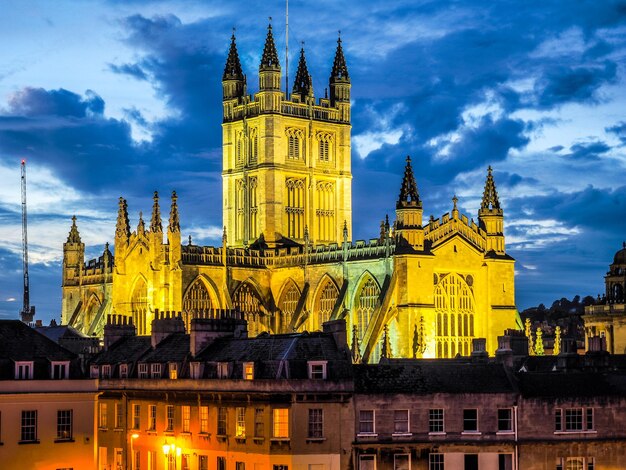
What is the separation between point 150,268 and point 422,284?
24.9 metres

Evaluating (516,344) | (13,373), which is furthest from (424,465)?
(516,344)

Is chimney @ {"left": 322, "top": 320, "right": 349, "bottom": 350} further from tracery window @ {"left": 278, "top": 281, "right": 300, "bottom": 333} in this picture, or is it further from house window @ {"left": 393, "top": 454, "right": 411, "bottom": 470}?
tracery window @ {"left": 278, "top": 281, "right": 300, "bottom": 333}

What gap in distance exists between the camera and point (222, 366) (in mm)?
73562

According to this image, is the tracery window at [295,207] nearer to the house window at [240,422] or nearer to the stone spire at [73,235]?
the stone spire at [73,235]

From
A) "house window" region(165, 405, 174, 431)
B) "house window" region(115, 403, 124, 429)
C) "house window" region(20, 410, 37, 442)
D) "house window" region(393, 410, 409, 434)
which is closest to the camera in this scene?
"house window" region(393, 410, 409, 434)

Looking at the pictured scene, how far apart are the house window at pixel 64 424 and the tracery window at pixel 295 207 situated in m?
75.4

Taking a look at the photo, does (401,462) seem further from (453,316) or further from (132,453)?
(453,316)

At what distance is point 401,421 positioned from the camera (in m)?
70.4

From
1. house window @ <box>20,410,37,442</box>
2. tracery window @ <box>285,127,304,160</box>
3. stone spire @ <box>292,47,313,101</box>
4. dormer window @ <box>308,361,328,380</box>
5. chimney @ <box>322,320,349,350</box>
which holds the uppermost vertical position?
stone spire @ <box>292,47,313,101</box>

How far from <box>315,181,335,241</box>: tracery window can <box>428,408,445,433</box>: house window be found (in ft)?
266

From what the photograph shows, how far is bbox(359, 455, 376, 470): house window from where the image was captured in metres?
69.4

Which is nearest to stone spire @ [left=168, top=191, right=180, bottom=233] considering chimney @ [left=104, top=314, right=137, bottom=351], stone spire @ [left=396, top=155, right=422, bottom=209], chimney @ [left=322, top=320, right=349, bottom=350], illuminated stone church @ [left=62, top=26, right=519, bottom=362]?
illuminated stone church @ [left=62, top=26, right=519, bottom=362]

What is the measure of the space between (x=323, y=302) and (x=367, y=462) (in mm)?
65915

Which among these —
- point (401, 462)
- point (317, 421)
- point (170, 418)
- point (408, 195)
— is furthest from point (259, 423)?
point (408, 195)
